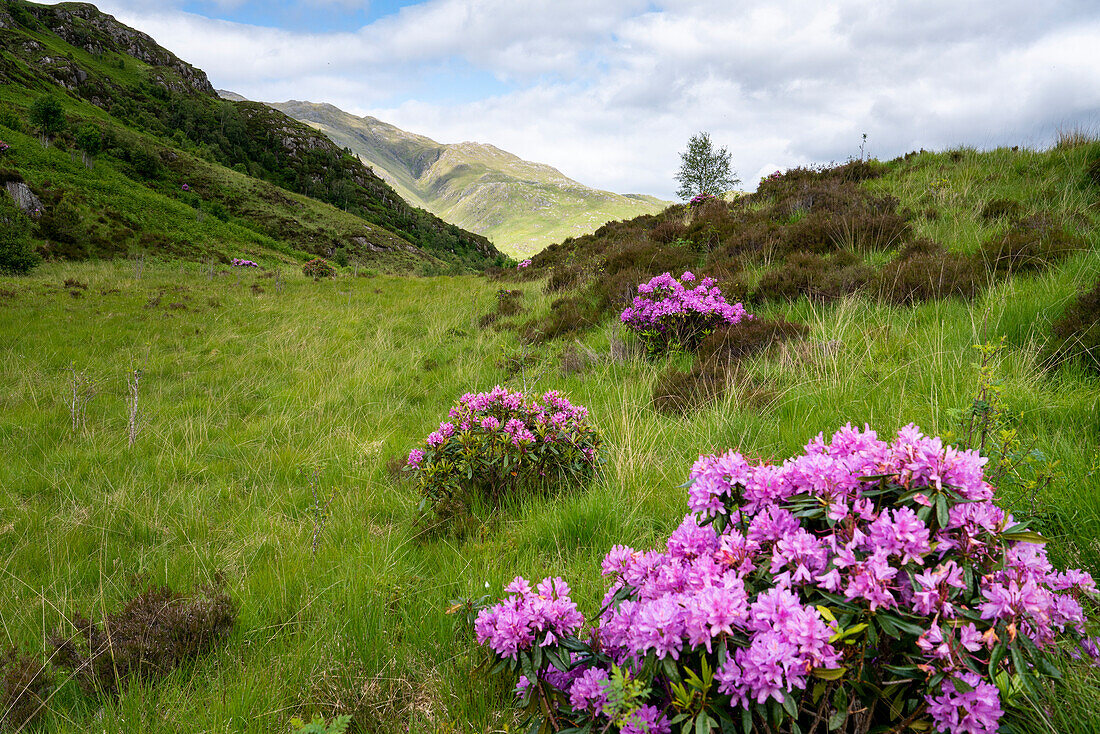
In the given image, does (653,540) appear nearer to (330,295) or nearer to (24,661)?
(24,661)

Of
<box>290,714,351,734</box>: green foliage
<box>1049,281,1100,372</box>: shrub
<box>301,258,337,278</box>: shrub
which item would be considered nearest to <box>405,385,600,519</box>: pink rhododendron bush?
<box>290,714,351,734</box>: green foliage

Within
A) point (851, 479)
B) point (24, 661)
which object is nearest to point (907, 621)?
point (851, 479)

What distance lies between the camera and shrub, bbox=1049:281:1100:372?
344 centimetres

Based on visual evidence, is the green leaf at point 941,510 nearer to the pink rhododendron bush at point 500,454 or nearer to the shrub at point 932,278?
the pink rhododendron bush at point 500,454

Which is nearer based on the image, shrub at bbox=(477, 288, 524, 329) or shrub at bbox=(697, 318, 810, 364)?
shrub at bbox=(697, 318, 810, 364)

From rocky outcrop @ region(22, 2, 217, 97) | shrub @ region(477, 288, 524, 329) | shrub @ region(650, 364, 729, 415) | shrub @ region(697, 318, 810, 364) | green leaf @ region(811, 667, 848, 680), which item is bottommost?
shrub @ region(650, 364, 729, 415)

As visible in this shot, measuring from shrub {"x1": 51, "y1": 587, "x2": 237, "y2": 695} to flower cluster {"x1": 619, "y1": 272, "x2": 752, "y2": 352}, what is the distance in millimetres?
5220

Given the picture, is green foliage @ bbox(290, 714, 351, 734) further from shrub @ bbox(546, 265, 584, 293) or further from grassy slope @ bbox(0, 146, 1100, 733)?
shrub @ bbox(546, 265, 584, 293)

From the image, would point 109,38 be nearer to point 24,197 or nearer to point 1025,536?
point 24,197

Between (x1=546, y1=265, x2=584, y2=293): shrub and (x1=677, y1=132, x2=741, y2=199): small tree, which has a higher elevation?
(x1=677, y1=132, x2=741, y2=199): small tree

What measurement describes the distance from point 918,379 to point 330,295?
15.5 meters

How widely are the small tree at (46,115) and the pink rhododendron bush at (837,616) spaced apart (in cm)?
4617

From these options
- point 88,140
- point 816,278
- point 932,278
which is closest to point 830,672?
point 932,278

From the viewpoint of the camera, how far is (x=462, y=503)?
11.5 ft
